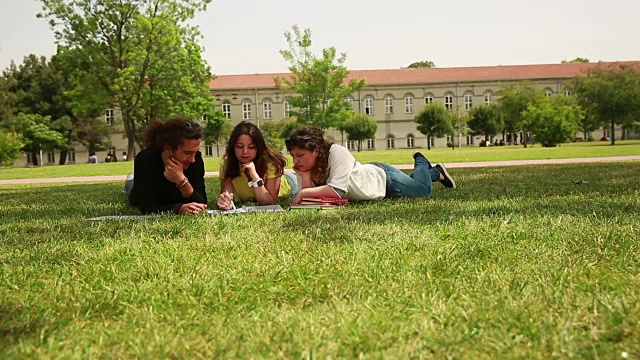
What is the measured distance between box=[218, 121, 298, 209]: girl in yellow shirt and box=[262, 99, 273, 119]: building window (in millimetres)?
60650

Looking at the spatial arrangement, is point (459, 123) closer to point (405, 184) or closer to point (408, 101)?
point (408, 101)

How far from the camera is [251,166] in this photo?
5.53 metres

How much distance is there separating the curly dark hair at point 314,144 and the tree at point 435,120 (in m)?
51.5

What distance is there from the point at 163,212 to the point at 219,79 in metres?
64.5

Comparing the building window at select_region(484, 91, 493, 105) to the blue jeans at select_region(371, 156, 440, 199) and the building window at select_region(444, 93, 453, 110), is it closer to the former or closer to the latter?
the building window at select_region(444, 93, 453, 110)

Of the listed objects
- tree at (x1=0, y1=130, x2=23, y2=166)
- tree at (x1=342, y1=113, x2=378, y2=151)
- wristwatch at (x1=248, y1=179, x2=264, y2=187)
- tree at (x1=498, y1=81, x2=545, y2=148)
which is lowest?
wristwatch at (x1=248, y1=179, x2=264, y2=187)

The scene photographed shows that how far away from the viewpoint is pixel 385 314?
6.45 ft

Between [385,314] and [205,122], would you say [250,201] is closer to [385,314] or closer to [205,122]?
[385,314]

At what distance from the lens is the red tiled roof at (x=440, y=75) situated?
216 feet

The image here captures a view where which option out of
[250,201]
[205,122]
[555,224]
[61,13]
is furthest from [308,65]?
[555,224]

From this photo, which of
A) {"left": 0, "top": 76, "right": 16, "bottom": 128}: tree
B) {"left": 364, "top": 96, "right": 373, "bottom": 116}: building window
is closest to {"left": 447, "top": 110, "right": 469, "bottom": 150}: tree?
{"left": 364, "top": 96, "right": 373, "bottom": 116}: building window

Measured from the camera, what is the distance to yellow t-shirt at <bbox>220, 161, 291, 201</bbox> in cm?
580

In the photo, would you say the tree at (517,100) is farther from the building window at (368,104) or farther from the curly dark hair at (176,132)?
the curly dark hair at (176,132)

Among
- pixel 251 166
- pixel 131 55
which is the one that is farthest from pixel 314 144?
pixel 131 55
